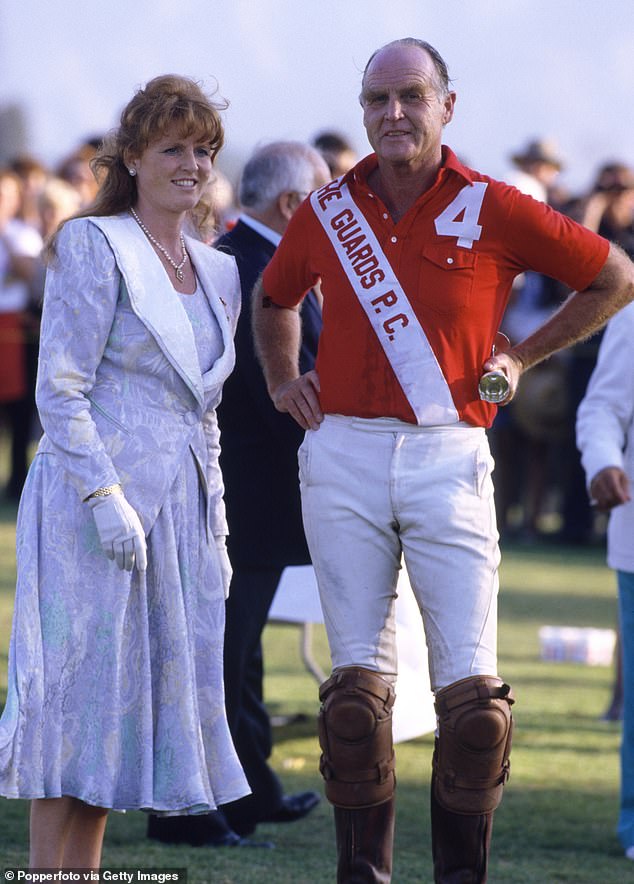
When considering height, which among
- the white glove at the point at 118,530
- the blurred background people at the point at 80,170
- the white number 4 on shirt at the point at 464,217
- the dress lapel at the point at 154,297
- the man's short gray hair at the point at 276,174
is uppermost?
the blurred background people at the point at 80,170

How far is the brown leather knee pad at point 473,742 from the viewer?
12.8 ft

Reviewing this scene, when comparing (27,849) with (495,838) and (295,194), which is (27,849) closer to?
(495,838)

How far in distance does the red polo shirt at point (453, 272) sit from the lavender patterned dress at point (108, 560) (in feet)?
1.23

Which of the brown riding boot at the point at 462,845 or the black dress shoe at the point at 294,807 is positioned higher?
the brown riding boot at the point at 462,845

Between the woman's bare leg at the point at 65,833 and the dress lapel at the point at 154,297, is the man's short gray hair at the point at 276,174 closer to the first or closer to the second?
the dress lapel at the point at 154,297

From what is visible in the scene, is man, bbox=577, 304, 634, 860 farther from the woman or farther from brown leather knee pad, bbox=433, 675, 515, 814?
the woman

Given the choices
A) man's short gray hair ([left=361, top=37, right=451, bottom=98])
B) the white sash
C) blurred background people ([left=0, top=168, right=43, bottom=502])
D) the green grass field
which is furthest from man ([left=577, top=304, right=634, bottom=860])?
blurred background people ([left=0, top=168, right=43, bottom=502])

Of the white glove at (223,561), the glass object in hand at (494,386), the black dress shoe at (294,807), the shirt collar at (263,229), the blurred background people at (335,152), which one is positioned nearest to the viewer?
the glass object in hand at (494,386)

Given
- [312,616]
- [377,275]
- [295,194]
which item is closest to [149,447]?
[377,275]

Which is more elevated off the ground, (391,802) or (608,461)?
(608,461)

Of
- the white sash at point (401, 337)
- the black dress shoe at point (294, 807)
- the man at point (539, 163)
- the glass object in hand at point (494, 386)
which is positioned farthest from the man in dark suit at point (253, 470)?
the man at point (539, 163)

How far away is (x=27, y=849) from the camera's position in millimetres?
4969

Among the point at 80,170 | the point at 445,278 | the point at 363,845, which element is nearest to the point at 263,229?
the point at 445,278

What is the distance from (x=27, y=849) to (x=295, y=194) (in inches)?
89.0
